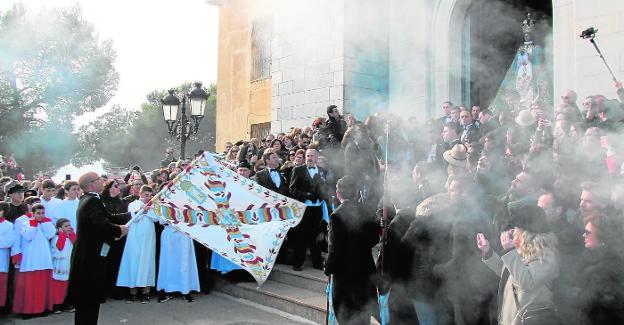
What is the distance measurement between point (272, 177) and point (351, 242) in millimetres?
3339

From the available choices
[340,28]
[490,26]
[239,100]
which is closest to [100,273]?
[340,28]

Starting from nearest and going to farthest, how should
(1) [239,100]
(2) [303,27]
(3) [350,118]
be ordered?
(3) [350,118], (2) [303,27], (1) [239,100]

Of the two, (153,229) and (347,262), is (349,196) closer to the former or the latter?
(347,262)

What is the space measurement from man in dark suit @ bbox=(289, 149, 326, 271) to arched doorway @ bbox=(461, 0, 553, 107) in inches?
153

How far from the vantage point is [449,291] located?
3799 millimetres

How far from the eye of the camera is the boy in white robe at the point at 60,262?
6.39 m

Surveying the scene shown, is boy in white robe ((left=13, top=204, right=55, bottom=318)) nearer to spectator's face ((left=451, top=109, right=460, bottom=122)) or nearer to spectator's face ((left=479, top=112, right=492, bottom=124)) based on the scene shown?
spectator's face ((left=451, top=109, right=460, bottom=122))

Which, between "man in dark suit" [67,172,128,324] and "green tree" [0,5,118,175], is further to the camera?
"green tree" [0,5,118,175]

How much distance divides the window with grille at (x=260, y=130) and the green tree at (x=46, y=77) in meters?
5.11

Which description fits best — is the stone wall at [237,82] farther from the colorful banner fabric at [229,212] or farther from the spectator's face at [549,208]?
the spectator's face at [549,208]

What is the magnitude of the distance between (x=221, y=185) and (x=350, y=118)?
2228 millimetres

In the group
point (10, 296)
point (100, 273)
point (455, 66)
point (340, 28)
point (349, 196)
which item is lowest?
point (10, 296)

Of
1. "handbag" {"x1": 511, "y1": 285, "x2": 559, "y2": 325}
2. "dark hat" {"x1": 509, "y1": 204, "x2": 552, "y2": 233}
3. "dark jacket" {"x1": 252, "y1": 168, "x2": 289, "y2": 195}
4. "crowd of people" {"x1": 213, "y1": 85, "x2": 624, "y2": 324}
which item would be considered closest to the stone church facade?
"crowd of people" {"x1": 213, "y1": 85, "x2": 624, "y2": 324}

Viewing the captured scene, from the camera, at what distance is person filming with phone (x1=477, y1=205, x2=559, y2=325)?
2.87 m
